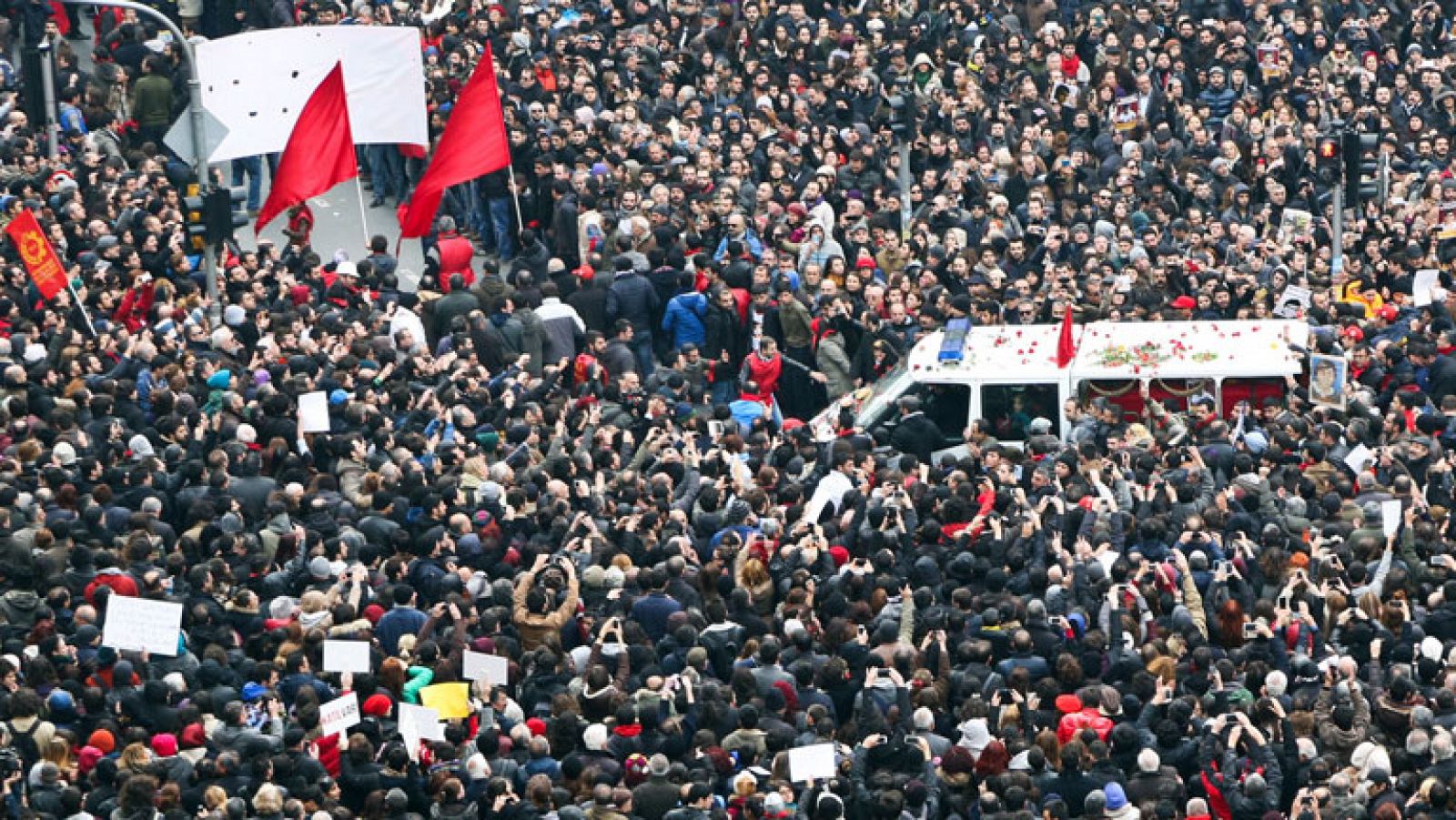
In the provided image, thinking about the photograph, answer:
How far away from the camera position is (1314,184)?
36625 mm

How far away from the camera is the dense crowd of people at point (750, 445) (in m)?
24.1

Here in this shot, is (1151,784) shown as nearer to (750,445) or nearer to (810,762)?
(810,762)

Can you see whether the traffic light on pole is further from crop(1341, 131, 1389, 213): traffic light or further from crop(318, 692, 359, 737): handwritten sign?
crop(318, 692, 359, 737): handwritten sign

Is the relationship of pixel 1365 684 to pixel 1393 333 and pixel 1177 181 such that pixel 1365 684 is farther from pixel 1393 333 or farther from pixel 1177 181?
pixel 1177 181

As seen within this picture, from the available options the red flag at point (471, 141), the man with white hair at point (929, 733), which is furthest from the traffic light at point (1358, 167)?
the man with white hair at point (929, 733)

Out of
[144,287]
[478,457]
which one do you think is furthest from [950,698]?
[144,287]

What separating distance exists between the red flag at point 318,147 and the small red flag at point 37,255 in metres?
3.31

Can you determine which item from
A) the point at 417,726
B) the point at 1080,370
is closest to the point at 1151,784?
the point at 417,726

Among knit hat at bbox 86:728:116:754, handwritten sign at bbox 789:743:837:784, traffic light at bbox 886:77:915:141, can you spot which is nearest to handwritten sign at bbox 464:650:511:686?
knit hat at bbox 86:728:116:754

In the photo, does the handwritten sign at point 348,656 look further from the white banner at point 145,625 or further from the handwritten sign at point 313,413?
the handwritten sign at point 313,413

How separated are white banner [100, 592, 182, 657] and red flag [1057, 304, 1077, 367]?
31.1ft

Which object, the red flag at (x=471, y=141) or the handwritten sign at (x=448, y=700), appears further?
the red flag at (x=471, y=141)

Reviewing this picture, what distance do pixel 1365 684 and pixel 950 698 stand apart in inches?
120

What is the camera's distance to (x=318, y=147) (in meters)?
36.0
